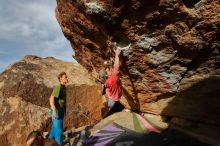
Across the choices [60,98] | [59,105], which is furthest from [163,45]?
[59,105]

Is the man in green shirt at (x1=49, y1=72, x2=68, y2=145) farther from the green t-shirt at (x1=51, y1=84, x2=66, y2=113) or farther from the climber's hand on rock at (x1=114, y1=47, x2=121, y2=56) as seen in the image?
the climber's hand on rock at (x1=114, y1=47, x2=121, y2=56)

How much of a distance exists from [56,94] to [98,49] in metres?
2.35

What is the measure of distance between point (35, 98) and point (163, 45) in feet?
19.5

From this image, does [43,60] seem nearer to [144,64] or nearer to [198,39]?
[144,64]

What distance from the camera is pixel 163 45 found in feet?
28.3

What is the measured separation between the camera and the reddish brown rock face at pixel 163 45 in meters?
7.83

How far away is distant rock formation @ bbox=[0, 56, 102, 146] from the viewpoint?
38.6 feet

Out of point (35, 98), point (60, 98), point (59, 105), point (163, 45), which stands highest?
point (163, 45)

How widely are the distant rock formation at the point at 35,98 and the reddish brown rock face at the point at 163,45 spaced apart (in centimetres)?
317

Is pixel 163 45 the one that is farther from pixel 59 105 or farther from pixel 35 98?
pixel 35 98

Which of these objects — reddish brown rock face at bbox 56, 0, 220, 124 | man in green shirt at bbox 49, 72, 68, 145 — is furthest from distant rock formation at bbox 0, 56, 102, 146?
reddish brown rock face at bbox 56, 0, 220, 124

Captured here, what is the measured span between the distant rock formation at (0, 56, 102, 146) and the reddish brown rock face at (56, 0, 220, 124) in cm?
317

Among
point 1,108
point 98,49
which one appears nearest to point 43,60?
point 1,108

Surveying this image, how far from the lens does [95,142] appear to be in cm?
999
